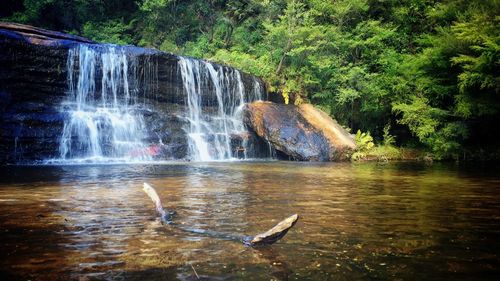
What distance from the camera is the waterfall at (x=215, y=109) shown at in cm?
1742

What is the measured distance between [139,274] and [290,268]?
107 centimetres

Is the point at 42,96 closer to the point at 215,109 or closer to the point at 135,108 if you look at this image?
the point at 135,108

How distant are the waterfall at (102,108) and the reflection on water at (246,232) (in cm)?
763

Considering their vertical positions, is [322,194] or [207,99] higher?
[207,99]

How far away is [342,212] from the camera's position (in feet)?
17.5

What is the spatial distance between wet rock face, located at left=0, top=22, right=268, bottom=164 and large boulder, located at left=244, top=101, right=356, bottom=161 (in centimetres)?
354

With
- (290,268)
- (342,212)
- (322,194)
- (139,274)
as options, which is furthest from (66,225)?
(322,194)

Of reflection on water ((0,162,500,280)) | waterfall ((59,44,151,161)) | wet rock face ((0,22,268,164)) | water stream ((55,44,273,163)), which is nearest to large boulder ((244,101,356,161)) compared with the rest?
water stream ((55,44,273,163))

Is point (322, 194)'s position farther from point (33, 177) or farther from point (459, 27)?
point (459, 27)

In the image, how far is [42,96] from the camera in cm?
1584

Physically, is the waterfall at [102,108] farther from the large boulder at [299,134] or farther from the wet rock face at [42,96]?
the large boulder at [299,134]

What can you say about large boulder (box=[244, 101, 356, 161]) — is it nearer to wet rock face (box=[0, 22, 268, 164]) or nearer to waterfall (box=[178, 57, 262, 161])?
waterfall (box=[178, 57, 262, 161])

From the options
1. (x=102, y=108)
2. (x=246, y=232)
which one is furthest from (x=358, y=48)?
(x=246, y=232)

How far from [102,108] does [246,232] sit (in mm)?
14428
